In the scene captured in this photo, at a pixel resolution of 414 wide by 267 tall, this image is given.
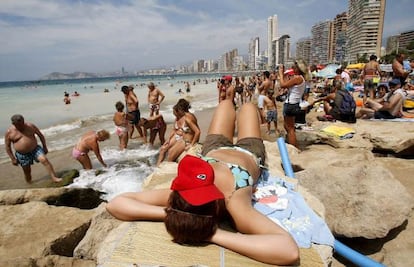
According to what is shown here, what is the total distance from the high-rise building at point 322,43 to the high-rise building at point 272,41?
13449 millimetres

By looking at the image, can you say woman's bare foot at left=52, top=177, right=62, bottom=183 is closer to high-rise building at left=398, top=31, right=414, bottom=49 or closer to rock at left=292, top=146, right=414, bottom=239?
rock at left=292, top=146, right=414, bottom=239

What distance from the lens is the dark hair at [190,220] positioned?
1.59 metres

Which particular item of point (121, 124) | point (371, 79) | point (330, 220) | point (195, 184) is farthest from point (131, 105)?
point (371, 79)

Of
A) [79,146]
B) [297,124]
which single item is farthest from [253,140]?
[79,146]

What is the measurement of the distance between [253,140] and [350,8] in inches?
3853

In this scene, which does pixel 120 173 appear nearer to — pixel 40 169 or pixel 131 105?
pixel 40 169

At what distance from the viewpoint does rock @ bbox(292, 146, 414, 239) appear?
2.61 metres

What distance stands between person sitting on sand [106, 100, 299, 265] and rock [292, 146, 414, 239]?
120 cm

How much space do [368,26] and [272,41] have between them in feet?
141

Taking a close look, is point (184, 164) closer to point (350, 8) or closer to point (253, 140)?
point (253, 140)

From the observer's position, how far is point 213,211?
163cm

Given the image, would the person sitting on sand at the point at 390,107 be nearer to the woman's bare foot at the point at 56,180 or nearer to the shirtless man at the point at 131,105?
the shirtless man at the point at 131,105

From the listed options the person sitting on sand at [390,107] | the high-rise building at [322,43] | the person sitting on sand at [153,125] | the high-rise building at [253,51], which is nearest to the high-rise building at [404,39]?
the high-rise building at [322,43]

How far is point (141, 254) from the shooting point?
5.49ft
